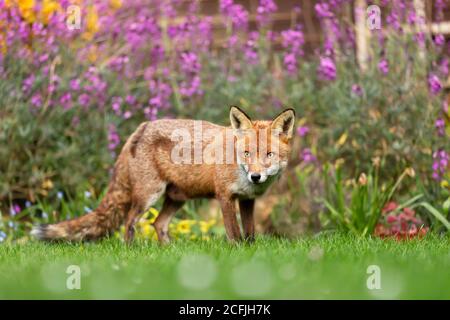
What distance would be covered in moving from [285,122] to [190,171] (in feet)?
3.02

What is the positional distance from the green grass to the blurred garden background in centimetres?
151

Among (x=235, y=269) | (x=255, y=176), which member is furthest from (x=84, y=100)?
(x=235, y=269)

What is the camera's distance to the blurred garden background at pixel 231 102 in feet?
24.7

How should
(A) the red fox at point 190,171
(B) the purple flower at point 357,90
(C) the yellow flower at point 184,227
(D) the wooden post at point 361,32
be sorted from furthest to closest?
1. (D) the wooden post at point 361,32
2. (B) the purple flower at point 357,90
3. (C) the yellow flower at point 184,227
4. (A) the red fox at point 190,171

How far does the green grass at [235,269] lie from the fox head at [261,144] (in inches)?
22.7

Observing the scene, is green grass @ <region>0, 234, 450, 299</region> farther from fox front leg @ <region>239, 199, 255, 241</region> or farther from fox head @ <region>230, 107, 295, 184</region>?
fox head @ <region>230, 107, 295, 184</region>

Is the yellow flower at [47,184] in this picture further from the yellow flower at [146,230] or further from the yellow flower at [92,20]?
the yellow flower at [92,20]

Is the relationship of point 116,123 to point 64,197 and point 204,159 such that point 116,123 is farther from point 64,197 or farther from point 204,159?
point 204,159

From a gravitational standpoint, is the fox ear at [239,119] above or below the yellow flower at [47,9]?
below

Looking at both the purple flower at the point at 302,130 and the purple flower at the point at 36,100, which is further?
the purple flower at the point at 302,130

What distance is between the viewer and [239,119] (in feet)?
19.0

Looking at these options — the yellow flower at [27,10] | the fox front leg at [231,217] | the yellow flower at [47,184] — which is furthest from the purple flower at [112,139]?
the fox front leg at [231,217]

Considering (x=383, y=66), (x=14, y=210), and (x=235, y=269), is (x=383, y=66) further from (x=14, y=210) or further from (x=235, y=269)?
(x=14, y=210)

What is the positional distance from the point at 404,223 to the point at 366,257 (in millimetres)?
2287
